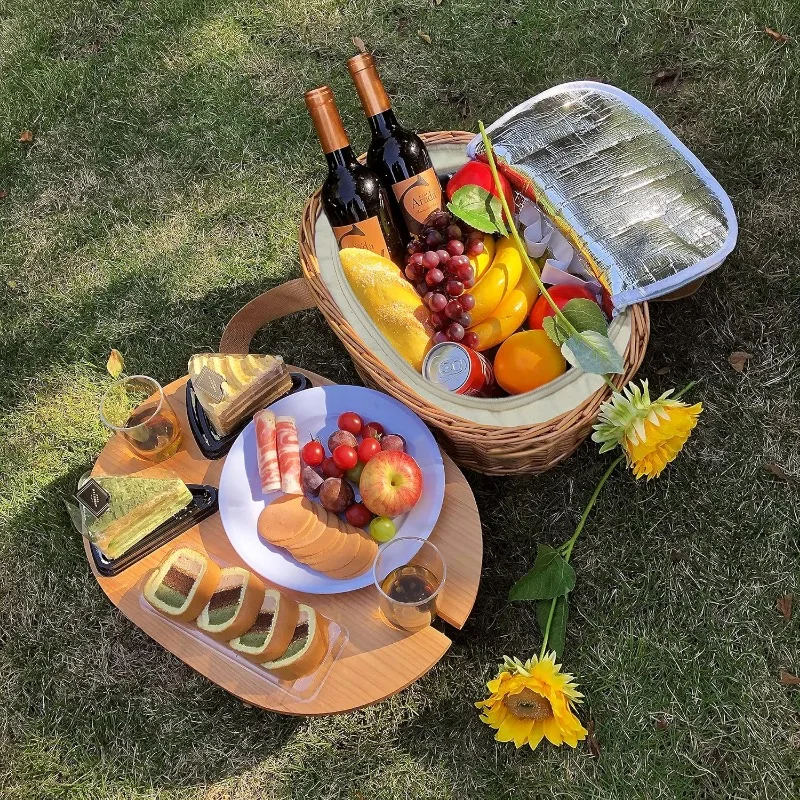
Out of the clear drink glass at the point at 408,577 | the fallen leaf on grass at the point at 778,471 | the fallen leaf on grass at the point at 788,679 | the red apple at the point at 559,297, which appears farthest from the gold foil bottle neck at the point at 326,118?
the fallen leaf on grass at the point at 788,679

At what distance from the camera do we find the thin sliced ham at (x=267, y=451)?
1966mm

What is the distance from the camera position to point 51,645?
2.50 metres

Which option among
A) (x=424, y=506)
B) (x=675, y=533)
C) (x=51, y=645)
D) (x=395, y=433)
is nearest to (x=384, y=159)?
(x=395, y=433)

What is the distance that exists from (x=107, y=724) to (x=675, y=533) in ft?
6.77

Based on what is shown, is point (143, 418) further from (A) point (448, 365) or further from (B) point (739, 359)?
(B) point (739, 359)

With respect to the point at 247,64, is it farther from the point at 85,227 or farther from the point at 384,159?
the point at 384,159

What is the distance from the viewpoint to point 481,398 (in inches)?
77.2

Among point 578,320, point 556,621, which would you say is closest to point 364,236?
point 578,320

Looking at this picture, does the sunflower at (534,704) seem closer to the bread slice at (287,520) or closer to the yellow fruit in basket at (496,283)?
the bread slice at (287,520)

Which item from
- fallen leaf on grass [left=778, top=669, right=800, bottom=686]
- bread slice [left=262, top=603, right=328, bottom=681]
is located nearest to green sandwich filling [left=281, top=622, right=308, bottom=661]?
bread slice [left=262, top=603, right=328, bottom=681]

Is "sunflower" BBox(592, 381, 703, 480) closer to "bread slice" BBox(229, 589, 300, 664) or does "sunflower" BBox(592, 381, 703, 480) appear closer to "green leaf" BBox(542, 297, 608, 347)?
"green leaf" BBox(542, 297, 608, 347)

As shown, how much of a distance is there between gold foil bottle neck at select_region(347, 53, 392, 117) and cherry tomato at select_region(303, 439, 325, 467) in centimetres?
99

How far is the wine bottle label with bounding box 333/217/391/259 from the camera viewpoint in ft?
6.68

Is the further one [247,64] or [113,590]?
[247,64]
